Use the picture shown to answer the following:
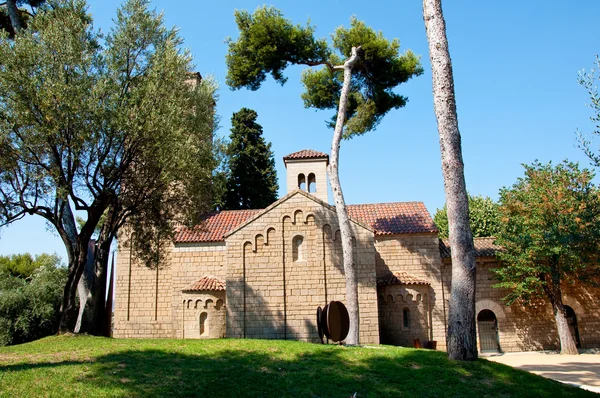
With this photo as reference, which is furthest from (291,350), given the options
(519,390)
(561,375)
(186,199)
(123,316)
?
(123,316)

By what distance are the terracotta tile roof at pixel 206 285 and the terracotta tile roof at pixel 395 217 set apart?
7098 mm

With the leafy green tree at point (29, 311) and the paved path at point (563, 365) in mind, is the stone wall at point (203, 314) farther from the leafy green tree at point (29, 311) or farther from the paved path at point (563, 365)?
the paved path at point (563, 365)

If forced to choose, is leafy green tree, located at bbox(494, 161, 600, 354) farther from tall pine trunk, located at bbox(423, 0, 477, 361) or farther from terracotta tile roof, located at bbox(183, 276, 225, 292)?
terracotta tile roof, located at bbox(183, 276, 225, 292)

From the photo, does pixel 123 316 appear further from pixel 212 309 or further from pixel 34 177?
pixel 34 177

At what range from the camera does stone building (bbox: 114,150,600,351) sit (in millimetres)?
20062

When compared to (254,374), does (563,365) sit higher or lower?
lower

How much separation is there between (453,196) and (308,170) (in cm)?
1626

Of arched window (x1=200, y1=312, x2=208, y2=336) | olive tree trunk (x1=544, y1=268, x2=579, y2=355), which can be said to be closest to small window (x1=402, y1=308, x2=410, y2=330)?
olive tree trunk (x1=544, y1=268, x2=579, y2=355)

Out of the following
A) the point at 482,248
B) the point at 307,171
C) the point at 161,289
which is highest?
the point at 307,171

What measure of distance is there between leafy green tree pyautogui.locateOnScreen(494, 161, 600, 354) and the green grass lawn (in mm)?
10940

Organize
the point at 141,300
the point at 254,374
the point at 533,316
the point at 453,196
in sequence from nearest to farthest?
the point at 254,374 < the point at 453,196 < the point at 533,316 < the point at 141,300

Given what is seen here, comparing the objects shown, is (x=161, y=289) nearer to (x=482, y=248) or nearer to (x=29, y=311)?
(x=29, y=311)

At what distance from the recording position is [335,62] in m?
21.1

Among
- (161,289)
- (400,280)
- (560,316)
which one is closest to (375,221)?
(400,280)
